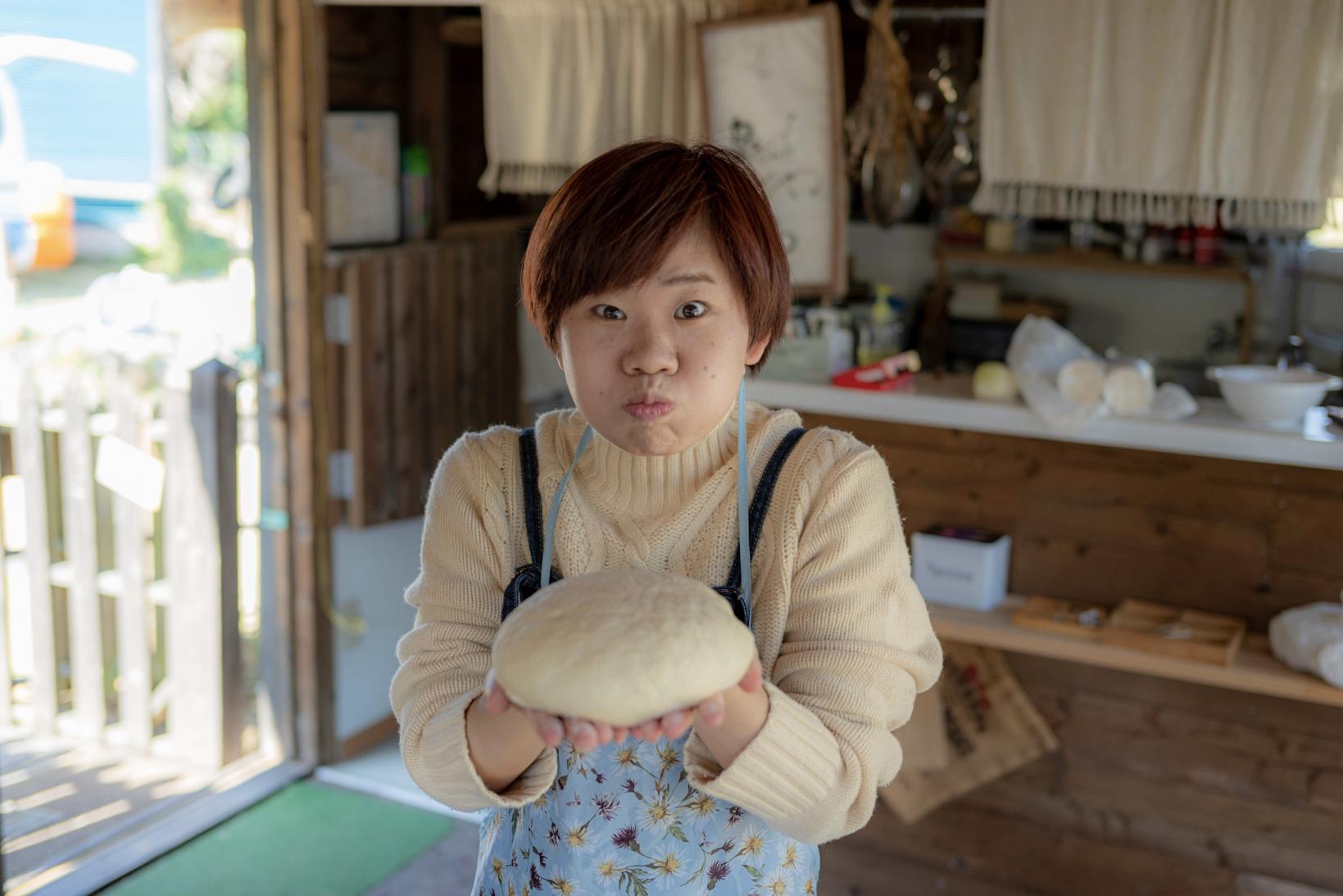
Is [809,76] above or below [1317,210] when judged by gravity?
above

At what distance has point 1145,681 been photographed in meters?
2.57

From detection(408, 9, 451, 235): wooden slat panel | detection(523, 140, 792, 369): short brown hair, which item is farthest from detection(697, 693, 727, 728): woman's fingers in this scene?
detection(408, 9, 451, 235): wooden slat panel

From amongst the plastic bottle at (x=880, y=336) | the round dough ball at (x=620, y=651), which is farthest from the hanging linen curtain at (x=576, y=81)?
the round dough ball at (x=620, y=651)

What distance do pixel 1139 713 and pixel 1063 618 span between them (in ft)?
1.05

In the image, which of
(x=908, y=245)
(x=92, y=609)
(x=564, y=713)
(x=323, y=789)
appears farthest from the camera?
(x=908, y=245)

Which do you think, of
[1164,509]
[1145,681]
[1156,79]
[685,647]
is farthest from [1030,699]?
[685,647]

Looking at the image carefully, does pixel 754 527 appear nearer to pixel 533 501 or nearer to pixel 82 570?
pixel 533 501

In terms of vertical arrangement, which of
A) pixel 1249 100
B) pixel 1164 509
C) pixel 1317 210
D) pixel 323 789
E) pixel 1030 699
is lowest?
pixel 323 789

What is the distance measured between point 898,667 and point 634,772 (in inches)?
9.6

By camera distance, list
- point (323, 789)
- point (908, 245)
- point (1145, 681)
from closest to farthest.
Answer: point (1145, 681) < point (323, 789) < point (908, 245)

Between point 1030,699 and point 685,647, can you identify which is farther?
point 1030,699

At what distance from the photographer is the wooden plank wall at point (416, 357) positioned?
327 centimetres

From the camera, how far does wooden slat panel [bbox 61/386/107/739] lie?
2.97 m

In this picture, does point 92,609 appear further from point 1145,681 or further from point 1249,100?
point 1249,100
